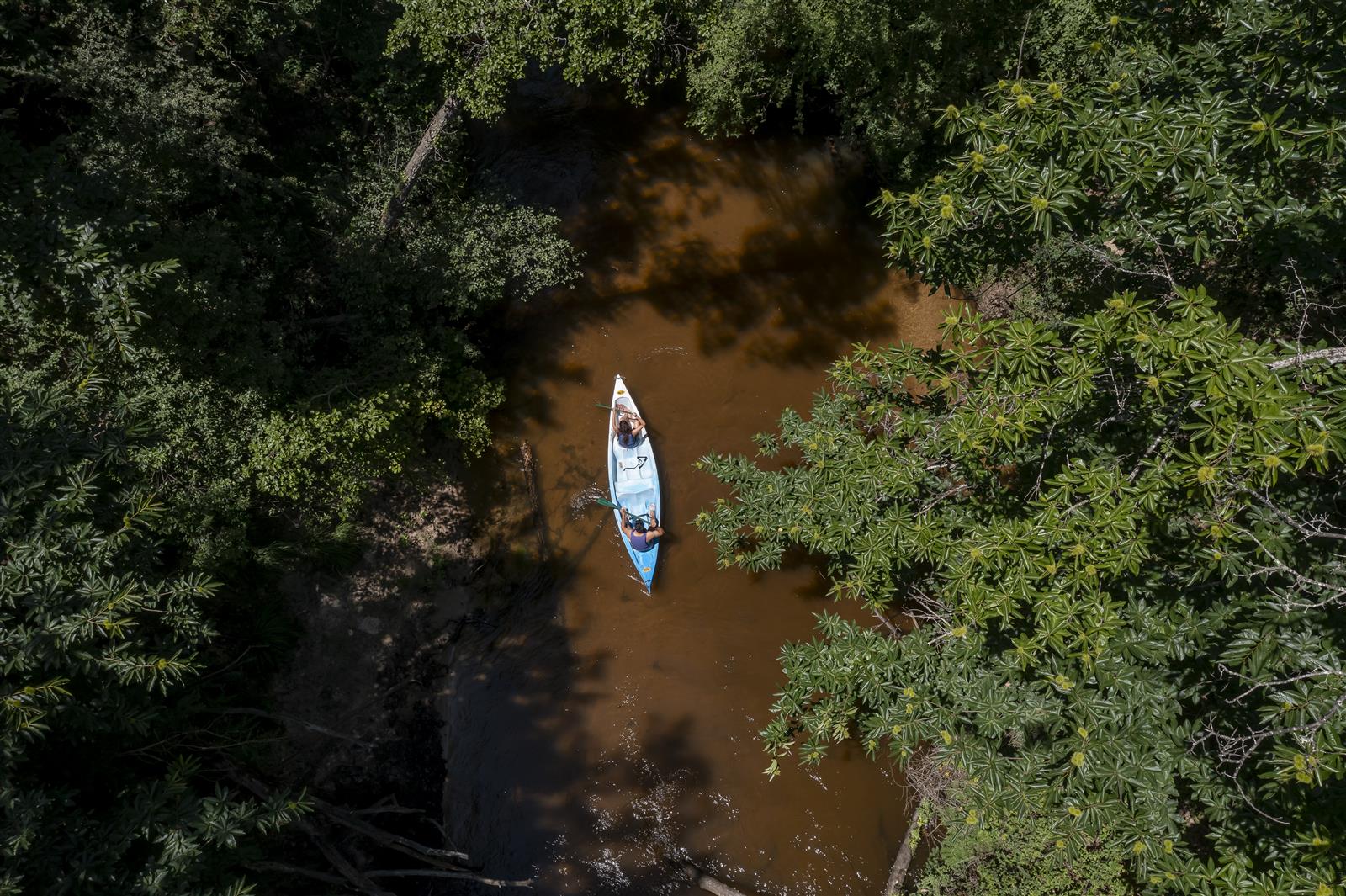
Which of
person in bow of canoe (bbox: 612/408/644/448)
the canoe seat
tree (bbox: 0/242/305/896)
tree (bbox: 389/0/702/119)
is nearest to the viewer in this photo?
tree (bbox: 0/242/305/896)

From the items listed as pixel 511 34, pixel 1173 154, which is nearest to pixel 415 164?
pixel 511 34

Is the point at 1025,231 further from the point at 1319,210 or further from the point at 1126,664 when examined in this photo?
the point at 1126,664

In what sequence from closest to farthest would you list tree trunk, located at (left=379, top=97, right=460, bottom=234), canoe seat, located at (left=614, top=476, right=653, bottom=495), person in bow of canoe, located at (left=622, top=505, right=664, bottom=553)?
1. tree trunk, located at (left=379, top=97, right=460, bottom=234)
2. person in bow of canoe, located at (left=622, top=505, right=664, bottom=553)
3. canoe seat, located at (left=614, top=476, right=653, bottom=495)

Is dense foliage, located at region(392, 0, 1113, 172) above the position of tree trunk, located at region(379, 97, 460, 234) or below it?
above

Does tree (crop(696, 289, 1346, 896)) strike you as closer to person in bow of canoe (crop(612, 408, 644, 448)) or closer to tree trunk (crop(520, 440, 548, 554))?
person in bow of canoe (crop(612, 408, 644, 448))

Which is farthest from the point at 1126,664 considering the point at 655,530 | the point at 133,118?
the point at 133,118

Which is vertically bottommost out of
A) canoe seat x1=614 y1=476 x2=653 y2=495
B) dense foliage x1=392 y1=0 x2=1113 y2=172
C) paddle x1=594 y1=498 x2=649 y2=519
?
paddle x1=594 y1=498 x2=649 y2=519

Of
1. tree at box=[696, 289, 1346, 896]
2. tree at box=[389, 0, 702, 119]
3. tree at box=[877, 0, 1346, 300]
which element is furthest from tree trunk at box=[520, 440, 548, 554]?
tree at box=[877, 0, 1346, 300]
